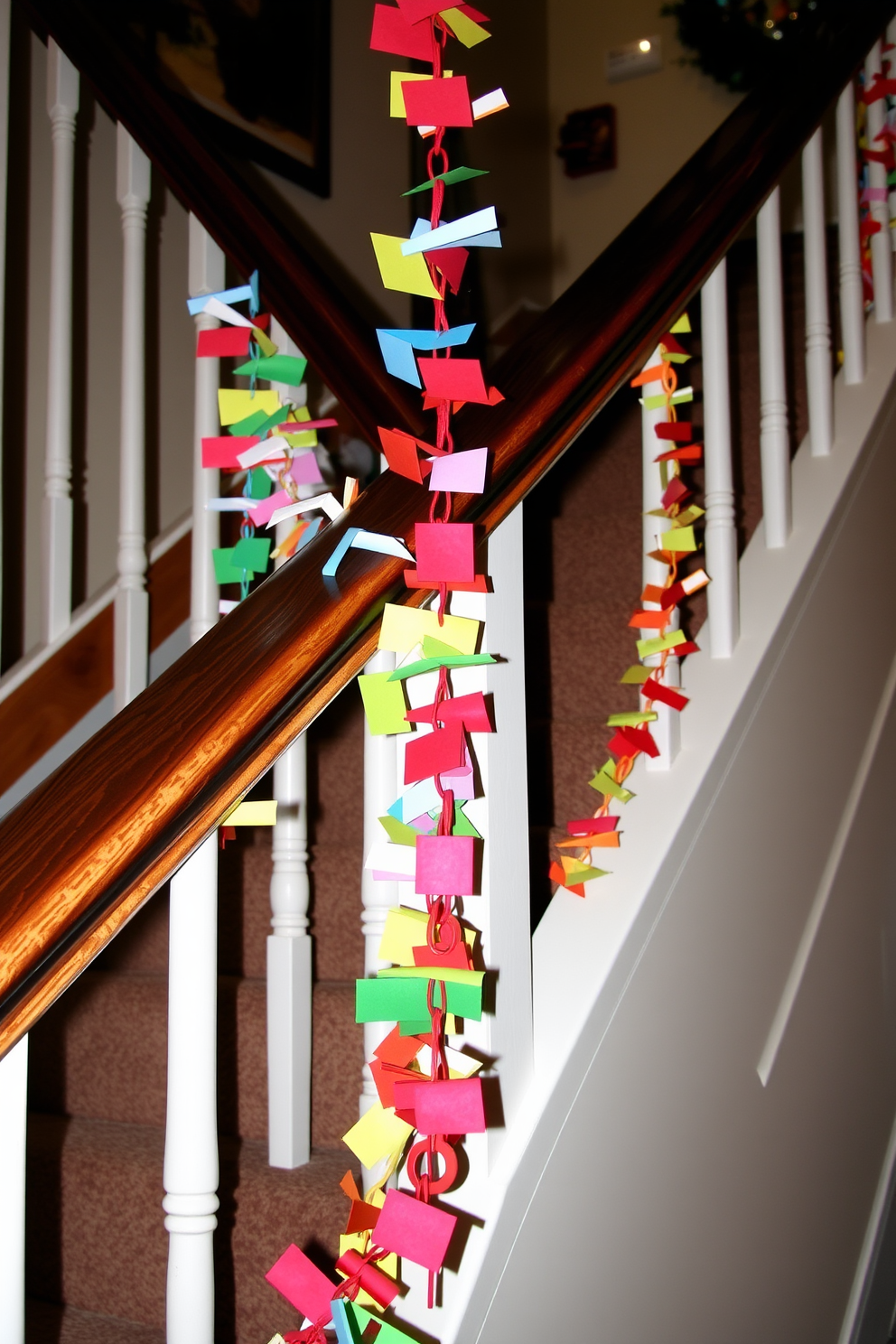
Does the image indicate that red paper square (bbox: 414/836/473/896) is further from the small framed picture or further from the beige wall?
the small framed picture

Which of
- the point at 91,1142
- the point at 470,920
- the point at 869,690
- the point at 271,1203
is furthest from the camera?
the point at 869,690

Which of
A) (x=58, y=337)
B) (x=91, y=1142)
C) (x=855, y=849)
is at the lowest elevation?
(x=91, y=1142)

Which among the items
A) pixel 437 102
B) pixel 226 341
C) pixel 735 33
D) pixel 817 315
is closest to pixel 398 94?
pixel 437 102

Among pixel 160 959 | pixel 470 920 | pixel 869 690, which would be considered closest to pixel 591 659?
pixel 869 690

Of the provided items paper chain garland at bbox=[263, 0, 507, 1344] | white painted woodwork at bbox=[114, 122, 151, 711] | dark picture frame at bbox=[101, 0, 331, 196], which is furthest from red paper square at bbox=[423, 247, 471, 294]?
dark picture frame at bbox=[101, 0, 331, 196]

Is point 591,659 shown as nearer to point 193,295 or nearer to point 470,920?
point 193,295

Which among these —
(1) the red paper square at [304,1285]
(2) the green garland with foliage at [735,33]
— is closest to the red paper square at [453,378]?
(1) the red paper square at [304,1285]

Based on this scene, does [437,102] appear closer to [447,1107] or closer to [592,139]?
[447,1107]

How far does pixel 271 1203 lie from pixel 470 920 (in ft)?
1.58

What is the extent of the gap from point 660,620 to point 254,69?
7.21ft

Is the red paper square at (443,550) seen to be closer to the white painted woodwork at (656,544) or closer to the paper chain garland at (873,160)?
the white painted woodwork at (656,544)

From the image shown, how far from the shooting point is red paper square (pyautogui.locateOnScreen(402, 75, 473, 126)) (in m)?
0.66

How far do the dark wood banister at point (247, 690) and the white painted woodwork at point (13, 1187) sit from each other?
0.03m

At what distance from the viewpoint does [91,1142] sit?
1199 mm
